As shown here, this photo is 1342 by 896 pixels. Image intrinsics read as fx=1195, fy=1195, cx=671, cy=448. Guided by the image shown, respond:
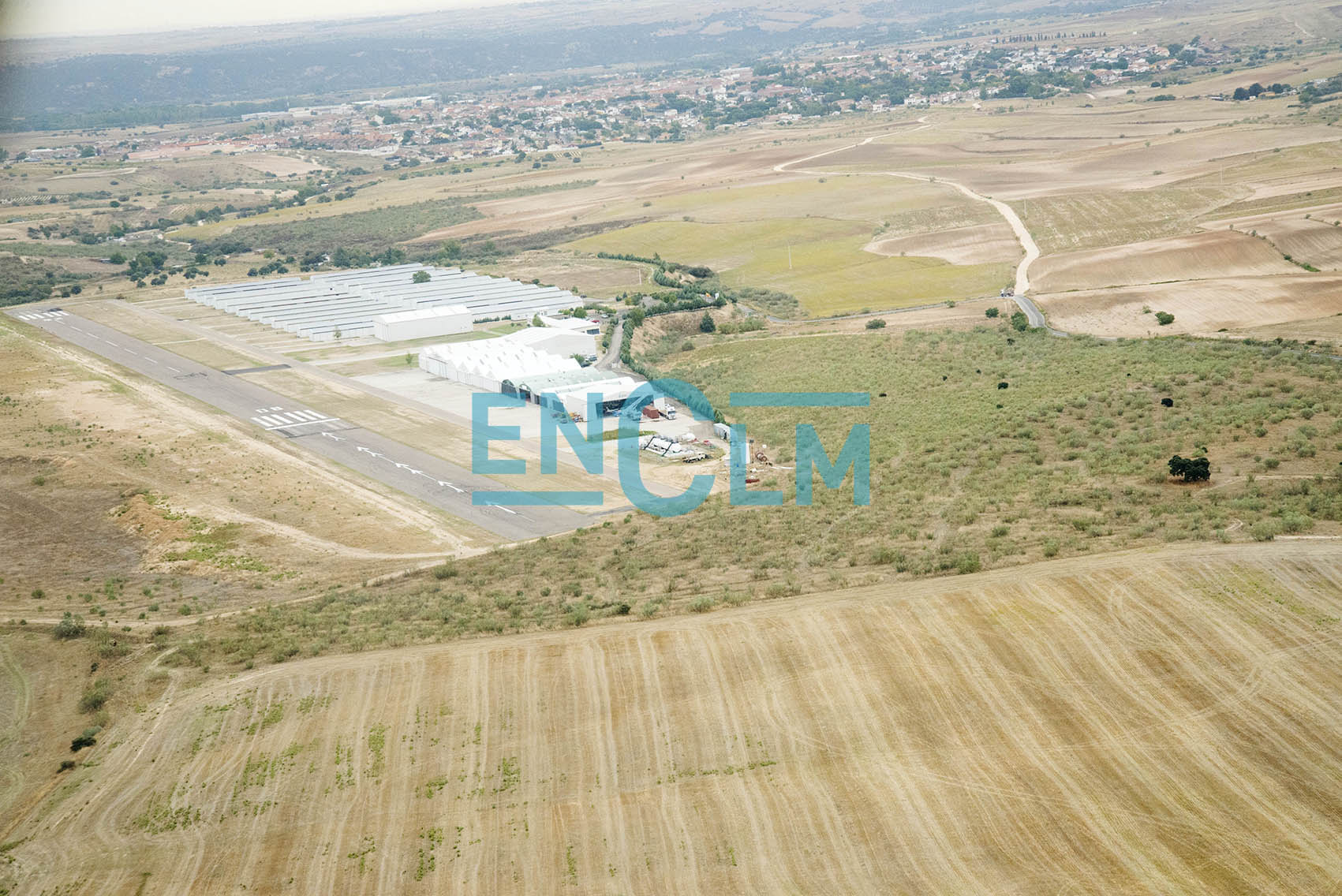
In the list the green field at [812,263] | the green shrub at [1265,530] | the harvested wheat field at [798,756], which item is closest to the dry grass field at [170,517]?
the harvested wheat field at [798,756]

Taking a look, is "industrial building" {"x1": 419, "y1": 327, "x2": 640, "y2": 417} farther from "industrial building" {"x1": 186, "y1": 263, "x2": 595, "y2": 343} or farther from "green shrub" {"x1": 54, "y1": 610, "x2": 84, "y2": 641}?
"green shrub" {"x1": 54, "y1": 610, "x2": 84, "y2": 641}

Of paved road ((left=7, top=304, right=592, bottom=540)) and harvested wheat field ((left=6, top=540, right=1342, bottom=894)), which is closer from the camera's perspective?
harvested wheat field ((left=6, top=540, right=1342, bottom=894))

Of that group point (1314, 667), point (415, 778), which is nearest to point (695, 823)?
point (415, 778)

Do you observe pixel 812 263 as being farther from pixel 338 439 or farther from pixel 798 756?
pixel 798 756

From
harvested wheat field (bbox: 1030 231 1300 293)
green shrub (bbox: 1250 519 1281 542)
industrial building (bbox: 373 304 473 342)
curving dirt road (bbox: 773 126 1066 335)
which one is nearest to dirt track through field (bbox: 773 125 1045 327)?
curving dirt road (bbox: 773 126 1066 335)

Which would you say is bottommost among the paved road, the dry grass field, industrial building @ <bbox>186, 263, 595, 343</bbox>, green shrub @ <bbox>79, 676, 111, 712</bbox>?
the paved road

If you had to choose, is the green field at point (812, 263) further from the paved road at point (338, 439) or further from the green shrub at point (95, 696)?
the green shrub at point (95, 696)

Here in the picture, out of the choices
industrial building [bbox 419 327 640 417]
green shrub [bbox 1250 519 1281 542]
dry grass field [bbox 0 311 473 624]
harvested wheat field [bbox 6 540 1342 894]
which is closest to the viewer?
harvested wheat field [bbox 6 540 1342 894]
